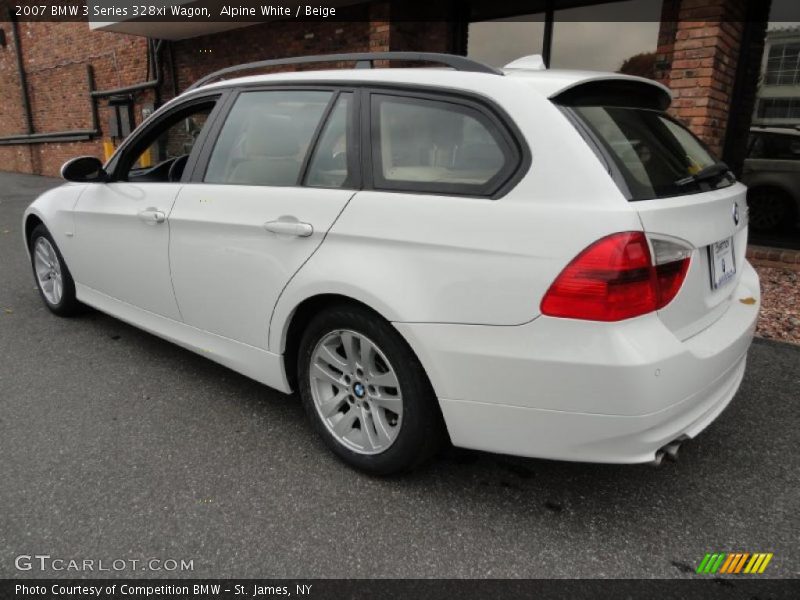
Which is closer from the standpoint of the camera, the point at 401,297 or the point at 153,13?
the point at 401,297

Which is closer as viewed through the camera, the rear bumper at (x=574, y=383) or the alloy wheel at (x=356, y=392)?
the rear bumper at (x=574, y=383)

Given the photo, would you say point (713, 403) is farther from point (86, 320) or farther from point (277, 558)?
point (86, 320)

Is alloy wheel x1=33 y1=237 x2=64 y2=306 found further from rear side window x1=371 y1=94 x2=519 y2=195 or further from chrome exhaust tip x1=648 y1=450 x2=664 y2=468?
chrome exhaust tip x1=648 y1=450 x2=664 y2=468

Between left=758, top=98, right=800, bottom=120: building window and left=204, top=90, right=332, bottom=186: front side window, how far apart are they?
246 inches

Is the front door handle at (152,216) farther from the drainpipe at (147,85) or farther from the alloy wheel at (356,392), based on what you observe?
the drainpipe at (147,85)

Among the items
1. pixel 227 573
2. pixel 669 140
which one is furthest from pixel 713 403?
pixel 227 573

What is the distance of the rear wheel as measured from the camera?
7004 millimetres

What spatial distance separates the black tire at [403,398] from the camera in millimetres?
2197

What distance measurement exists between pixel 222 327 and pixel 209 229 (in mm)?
492

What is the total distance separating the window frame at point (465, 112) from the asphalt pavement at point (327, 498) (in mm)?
Result: 1225

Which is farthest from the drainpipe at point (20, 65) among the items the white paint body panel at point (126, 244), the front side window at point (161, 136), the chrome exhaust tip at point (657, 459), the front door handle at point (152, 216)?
the chrome exhaust tip at point (657, 459)

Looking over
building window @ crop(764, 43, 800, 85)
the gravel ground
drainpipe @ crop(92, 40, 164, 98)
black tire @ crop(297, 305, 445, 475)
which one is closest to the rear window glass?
black tire @ crop(297, 305, 445, 475)

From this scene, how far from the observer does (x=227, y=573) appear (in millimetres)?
1976

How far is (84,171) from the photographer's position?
367 centimetres
